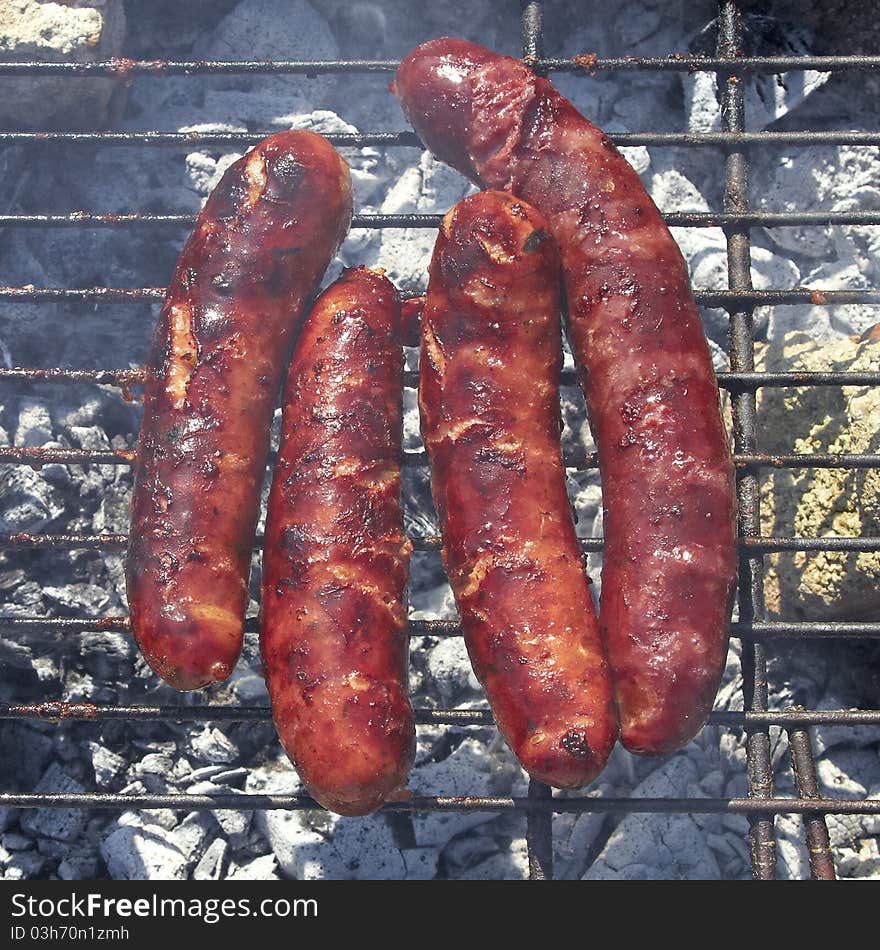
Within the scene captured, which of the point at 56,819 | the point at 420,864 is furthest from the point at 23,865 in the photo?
the point at 420,864

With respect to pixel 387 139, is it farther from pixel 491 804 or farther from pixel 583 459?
pixel 491 804

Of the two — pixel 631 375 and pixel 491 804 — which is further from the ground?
pixel 631 375

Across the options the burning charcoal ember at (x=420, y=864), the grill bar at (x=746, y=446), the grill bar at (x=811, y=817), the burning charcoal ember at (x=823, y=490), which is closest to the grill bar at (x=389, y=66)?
the grill bar at (x=746, y=446)

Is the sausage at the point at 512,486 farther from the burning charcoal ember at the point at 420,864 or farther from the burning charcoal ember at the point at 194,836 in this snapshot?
the burning charcoal ember at the point at 194,836

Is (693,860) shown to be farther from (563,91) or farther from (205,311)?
(563,91)

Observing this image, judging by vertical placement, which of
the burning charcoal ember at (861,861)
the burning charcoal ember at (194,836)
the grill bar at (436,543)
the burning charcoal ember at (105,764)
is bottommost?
the burning charcoal ember at (861,861)
